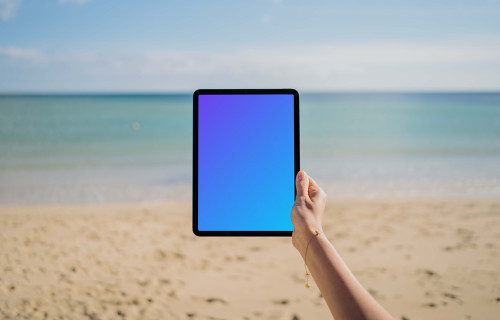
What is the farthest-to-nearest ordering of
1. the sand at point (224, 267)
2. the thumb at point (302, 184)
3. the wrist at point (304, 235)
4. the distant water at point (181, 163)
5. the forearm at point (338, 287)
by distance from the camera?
the distant water at point (181, 163) < the sand at point (224, 267) < the thumb at point (302, 184) < the wrist at point (304, 235) < the forearm at point (338, 287)

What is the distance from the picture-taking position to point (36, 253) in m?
5.88

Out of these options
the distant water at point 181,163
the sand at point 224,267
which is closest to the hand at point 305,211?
the sand at point 224,267

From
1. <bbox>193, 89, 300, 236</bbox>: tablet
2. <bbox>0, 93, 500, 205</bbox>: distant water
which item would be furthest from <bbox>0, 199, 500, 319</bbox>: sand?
<bbox>193, 89, 300, 236</bbox>: tablet

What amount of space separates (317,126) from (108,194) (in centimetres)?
1867

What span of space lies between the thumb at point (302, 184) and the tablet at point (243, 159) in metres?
0.03

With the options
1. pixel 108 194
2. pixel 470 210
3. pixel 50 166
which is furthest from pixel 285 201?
pixel 50 166

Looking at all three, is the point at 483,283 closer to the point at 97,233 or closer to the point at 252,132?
the point at 252,132

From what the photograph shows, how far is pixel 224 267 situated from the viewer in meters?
5.43

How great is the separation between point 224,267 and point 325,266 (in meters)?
4.33

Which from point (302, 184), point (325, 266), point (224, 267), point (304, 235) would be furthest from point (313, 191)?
point (224, 267)

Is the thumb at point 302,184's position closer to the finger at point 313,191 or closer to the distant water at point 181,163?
the finger at point 313,191

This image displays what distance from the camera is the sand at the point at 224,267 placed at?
440 cm

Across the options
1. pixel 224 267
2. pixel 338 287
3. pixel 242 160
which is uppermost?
pixel 242 160

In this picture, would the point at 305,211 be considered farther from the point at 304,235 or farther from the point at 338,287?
the point at 338,287
